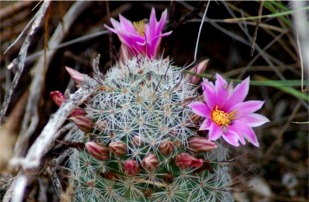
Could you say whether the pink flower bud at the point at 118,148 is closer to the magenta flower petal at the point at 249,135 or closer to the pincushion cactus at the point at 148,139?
the pincushion cactus at the point at 148,139

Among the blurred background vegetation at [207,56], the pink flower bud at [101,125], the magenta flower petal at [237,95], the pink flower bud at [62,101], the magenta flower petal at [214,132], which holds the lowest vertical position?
the blurred background vegetation at [207,56]

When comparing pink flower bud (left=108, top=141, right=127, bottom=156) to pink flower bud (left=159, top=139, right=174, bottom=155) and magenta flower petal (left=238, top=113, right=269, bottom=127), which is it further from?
magenta flower petal (left=238, top=113, right=269, bottom=127)

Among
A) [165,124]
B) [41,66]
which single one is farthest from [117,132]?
[41,66]

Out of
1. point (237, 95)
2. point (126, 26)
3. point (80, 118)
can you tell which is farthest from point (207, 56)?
point (80, 118)

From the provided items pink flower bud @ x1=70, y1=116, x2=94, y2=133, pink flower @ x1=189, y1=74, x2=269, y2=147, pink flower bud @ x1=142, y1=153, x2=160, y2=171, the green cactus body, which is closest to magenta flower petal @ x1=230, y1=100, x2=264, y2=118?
pink flower @ x1=189, y1=74, x2=269, y2=147

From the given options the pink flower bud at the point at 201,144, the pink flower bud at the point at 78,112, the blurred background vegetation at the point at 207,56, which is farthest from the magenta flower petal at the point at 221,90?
the blurred background vegetation at the point at 207,56

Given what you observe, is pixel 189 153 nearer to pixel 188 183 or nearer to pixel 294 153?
pixel 188 183

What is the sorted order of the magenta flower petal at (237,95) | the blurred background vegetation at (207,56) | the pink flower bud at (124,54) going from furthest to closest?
the blurred background vegetation at (207,56) → the pink flower bud at (124,54) → the magenta flower petal at (237,95)
